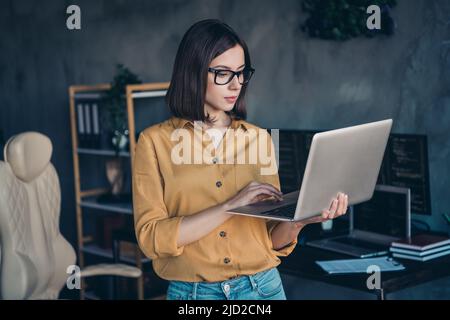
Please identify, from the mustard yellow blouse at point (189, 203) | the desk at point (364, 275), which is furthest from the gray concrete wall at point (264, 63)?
the mustard yellow blouse at point (189, 203)

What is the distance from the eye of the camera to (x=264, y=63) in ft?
13.2

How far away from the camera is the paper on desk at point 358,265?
285 cm

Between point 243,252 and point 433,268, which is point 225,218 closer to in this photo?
point 243,252

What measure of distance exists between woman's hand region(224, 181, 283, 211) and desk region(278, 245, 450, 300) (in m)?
1.03

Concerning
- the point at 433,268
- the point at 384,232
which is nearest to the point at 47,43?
the point at 384,232

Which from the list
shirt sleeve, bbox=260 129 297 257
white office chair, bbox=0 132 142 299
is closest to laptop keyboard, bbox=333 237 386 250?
white office chair, bbox=0 132 142 299

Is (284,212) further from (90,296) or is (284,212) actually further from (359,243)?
(90,296)

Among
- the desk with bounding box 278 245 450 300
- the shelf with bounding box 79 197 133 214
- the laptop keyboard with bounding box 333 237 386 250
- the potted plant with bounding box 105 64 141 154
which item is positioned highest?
the potted plant with bounding box 105 64 141 154

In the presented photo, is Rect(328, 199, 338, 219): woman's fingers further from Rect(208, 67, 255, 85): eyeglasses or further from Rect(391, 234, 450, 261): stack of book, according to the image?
Rect(391, 234, 450, 261): stack of book

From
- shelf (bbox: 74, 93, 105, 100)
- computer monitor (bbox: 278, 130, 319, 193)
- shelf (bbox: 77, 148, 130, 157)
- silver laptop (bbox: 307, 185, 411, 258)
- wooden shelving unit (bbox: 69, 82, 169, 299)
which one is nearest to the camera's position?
silver laptop (bbox: 307, 185, 411, 258)

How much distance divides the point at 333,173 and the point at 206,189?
33cm

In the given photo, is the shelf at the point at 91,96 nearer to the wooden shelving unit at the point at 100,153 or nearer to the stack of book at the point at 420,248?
the wooden shelving unit at the point at 100,153

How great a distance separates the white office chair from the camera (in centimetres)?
278

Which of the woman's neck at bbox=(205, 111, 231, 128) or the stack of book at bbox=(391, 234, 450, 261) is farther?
the stack of book at bbox=(391, 234, 450, 261)
